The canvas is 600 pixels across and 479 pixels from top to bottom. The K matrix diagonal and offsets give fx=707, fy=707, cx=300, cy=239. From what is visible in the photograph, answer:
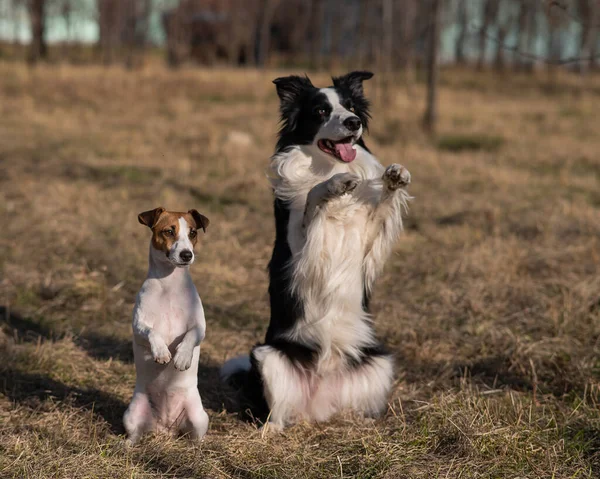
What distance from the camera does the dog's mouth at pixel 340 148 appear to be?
12.0 ft

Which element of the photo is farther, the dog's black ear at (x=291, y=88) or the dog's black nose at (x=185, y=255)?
the dog's black ear at (x=291, y=88)

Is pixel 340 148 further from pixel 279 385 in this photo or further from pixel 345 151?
pixel 279 385

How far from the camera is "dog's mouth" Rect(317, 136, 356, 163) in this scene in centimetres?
365

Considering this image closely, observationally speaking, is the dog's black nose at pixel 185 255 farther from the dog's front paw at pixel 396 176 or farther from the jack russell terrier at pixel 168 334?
the dog's front paw at pixel 396 176

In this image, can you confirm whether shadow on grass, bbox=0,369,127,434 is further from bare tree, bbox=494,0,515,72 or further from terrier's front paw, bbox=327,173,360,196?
bare tree, bbox=494,0,515,72

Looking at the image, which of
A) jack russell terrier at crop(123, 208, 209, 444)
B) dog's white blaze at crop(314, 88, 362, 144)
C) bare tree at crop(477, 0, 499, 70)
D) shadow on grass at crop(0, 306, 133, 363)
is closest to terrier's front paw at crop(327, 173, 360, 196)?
dog's white blaze at crop(314, 88, 362, 144)

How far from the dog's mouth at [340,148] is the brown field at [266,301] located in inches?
52.8

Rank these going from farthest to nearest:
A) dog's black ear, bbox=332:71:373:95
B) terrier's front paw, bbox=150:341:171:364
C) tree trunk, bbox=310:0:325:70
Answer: tree trunk, bbox=310:0:325:70 → dog's black ear, bbox=332:71:373:95 → terrier's front paw, bbox=150:341:171:364

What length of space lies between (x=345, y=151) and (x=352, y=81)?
1.62ft

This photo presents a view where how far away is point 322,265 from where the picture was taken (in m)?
3.62

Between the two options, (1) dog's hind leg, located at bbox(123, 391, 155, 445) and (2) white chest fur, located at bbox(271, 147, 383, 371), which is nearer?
(1) dog's hind leg, located at bbox(123, 391, 155, 445)

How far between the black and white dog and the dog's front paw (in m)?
0.04

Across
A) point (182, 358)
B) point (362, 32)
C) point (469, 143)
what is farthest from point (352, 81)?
point (362, 32)

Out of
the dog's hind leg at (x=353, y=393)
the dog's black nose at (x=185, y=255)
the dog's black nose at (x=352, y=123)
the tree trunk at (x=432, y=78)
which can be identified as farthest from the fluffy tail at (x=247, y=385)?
the tree trunk at (x=432, y=78)
